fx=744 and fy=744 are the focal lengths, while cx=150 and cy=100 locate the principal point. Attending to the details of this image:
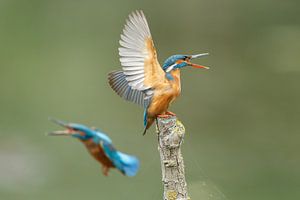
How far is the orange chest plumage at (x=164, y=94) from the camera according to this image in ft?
6.79

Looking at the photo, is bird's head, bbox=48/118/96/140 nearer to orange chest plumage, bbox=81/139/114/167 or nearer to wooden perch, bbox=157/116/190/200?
orange chest plumage, bbox=81/139/114/167

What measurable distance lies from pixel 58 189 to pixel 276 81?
2613 mm

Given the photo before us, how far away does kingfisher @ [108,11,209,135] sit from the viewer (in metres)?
1.91

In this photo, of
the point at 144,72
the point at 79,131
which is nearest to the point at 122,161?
the point at 79,131

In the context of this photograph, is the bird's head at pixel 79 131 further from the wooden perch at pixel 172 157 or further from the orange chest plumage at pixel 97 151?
the wooden perch at pixel 172 157

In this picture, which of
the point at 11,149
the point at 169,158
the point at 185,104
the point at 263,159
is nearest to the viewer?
the point at 169,158

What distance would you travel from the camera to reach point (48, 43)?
782cm

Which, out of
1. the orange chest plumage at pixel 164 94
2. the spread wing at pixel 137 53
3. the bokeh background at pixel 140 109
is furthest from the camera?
the bokeh background at pixel 140 109

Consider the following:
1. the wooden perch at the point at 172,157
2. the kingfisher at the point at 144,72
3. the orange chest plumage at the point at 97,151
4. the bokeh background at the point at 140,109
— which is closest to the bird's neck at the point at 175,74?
the kingfisher at the point at 144,72

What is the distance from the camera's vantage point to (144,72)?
193 centimetres

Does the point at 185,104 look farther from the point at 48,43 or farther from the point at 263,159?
the point at 48,43

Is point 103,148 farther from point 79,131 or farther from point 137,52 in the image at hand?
point 137,52

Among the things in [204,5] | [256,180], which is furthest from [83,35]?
[256,180]

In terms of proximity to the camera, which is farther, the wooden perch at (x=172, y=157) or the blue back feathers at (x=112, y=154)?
the wooden perch at (x=172, y=157)
